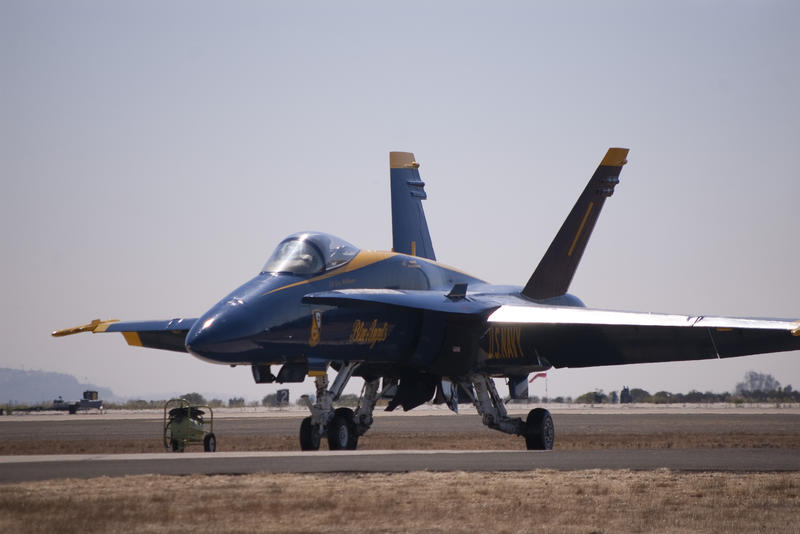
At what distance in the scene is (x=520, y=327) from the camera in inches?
978

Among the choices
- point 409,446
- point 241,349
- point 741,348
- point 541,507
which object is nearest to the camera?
point 541,507

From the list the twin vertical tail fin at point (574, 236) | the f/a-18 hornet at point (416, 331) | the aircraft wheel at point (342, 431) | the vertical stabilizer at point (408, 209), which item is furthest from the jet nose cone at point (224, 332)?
the vertical stabilizer at point (408, 209)

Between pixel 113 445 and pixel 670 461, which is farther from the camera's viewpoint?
pixel 113 445

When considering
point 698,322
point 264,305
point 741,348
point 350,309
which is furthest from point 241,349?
point 741,348

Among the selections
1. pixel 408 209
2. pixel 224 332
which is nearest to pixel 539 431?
pixel 408 209

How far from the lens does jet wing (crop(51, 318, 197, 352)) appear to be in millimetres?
24359

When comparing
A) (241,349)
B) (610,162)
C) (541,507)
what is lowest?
(541,507)

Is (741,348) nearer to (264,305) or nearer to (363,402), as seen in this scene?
(363,402)

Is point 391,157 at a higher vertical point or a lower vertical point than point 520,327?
higher

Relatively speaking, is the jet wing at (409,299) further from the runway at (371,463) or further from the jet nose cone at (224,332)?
the runway at (371,463)

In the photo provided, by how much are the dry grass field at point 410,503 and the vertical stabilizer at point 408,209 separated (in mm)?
15431

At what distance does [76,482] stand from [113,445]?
16582 mm

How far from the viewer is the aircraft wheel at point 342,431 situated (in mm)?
21578

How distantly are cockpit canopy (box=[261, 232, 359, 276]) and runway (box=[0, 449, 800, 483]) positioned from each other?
3853 mm
